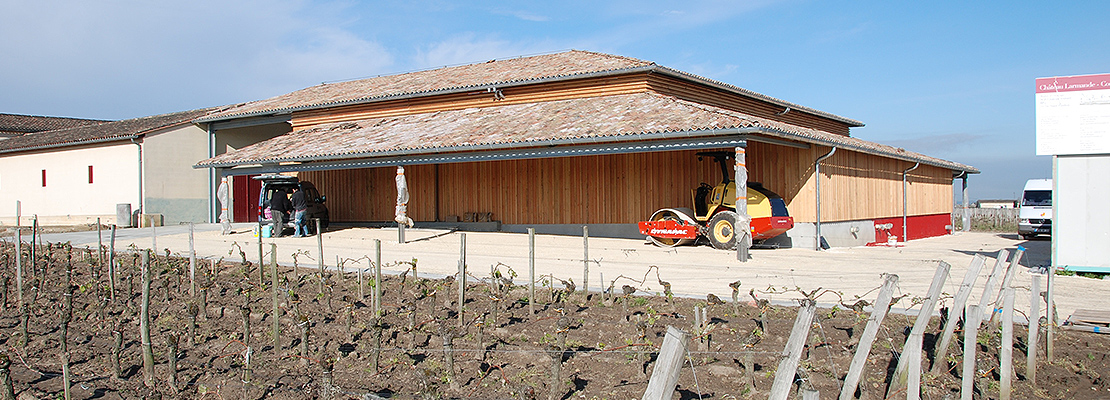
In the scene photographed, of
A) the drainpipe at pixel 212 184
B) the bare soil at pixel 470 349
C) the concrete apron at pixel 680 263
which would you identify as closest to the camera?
the bare soil at pixel 470 349

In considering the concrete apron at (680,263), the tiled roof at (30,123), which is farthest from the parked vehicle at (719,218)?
the tiled roof at (30,123)

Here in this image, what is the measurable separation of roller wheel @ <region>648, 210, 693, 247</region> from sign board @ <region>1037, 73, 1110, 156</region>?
6.79m

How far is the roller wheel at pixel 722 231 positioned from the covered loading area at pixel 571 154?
1.45 meters

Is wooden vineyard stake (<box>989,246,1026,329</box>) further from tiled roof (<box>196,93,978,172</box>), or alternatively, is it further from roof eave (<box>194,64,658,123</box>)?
roof eave (<box>194,64,658,123</box>)

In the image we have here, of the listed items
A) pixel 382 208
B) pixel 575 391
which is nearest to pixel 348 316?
pixel 575 391

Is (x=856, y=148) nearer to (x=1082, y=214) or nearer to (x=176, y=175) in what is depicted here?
(x=1082, y=214)

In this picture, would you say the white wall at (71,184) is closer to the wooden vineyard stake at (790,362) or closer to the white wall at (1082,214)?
the wooden vineyard stake at (790,362)

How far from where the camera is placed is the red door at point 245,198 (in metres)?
26.3

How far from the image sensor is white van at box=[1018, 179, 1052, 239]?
2200 cm

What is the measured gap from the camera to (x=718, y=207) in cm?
1598

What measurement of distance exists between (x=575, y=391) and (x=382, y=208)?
61.6 feet

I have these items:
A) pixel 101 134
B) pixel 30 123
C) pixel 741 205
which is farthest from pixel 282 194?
pixel 30 123

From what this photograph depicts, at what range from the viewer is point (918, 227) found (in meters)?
22.6

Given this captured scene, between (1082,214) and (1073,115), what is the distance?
5.19 ft
